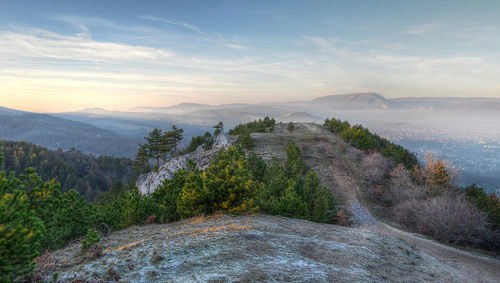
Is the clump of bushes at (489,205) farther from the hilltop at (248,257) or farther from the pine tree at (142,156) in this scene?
the pine tree at (142,156)

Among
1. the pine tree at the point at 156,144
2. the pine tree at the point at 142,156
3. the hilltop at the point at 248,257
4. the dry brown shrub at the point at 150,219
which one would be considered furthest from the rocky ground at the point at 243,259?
the pine tree at the point at 142,156

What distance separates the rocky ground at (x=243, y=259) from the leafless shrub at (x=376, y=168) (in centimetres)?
3217

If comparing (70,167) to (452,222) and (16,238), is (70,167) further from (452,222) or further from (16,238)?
(452,222)

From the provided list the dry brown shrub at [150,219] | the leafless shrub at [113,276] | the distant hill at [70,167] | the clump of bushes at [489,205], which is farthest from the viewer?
the distant hill at [70,167]

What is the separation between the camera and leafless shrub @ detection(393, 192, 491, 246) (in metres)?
24.0

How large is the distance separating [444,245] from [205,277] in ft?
85.5

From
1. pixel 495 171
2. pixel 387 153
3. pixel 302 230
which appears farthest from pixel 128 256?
pixel 495 171

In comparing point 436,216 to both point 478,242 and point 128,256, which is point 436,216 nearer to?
point 478,242

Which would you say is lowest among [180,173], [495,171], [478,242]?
[495,171]

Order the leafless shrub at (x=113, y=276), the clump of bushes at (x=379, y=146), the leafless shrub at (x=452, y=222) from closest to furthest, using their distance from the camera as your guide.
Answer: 1. the leafless shrub at (x=113, y=276)
2. the leafless shrub at (x=452, y=222)
3. the clump of bushes at (x=379, y=146)

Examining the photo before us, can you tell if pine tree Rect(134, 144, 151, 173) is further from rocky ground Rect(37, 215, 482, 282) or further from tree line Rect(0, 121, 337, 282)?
rocky ground Rect(37, 215, 482, 282)

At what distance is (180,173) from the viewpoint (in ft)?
65.7

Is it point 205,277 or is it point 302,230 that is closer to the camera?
point 205,277

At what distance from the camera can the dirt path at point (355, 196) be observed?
54.4 ft
